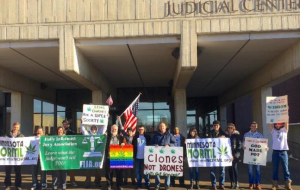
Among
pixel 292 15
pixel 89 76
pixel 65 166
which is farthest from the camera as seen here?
pixel 89 76

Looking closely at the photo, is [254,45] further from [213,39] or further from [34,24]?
[34,24]

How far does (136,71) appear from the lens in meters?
16.0

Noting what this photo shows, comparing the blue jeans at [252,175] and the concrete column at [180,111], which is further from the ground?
the concrete column at [180,111]

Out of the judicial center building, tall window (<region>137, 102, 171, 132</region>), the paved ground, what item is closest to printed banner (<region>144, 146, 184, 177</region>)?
the paved ground

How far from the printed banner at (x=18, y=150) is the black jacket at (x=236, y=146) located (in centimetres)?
531

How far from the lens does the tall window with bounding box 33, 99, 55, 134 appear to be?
21505 mm

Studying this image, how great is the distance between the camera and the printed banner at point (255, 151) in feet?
31.1

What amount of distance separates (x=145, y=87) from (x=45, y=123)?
6620 mm

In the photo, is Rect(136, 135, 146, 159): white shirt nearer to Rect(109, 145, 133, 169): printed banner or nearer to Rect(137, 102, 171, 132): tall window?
Rect(109, 145, 133, 169): printed banner

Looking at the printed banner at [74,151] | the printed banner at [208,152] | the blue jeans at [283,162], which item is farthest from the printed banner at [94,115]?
the blue jeans at [283,162]

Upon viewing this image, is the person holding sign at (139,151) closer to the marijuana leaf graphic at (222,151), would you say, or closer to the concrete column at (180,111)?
the marijuana leaf graphic at (222,151)

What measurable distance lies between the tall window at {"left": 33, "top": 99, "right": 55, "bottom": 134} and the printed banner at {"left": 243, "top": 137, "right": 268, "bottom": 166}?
1491 cm

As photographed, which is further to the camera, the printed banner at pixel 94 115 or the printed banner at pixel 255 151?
the printed banner at pixel 94 115

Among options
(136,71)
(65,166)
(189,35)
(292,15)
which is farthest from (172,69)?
(65,166)
